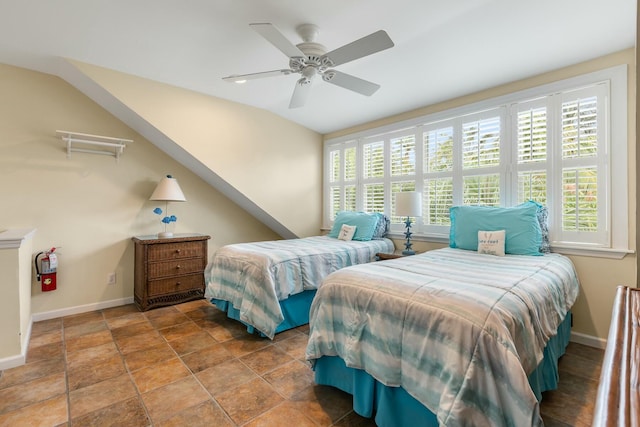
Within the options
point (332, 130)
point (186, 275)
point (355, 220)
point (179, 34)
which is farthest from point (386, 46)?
point (186, 275)

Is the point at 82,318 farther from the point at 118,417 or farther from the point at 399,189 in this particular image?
the point at 399,189

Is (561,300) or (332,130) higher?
(332,130)

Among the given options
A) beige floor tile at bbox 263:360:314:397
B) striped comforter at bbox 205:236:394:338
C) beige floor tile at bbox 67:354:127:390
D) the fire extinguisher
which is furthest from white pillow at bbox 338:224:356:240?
the fire extinguisher

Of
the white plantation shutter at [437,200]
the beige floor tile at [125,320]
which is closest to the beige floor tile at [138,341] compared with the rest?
the beige floor tile at [125,320]

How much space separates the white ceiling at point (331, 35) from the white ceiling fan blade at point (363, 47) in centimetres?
29

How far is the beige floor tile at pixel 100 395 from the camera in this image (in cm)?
178

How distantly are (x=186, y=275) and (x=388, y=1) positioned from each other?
11.3ft

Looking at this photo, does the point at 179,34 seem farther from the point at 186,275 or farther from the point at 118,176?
the point at 186,275

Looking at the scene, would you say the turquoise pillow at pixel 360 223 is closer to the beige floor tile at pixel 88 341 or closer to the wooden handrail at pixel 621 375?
the beige floor tile at pixel 88 341

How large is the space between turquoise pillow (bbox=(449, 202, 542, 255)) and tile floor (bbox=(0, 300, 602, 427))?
3.04 feet

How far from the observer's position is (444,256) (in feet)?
8.29

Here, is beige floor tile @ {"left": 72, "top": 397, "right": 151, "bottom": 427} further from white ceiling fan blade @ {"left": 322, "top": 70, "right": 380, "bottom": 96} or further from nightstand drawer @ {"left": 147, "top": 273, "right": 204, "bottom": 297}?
white ceiling fan blade @ {"left": 322, "top": 70, "right": 380, "bottom": 96}

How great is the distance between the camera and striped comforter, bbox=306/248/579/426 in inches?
46.2

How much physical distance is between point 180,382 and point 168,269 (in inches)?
69.4
